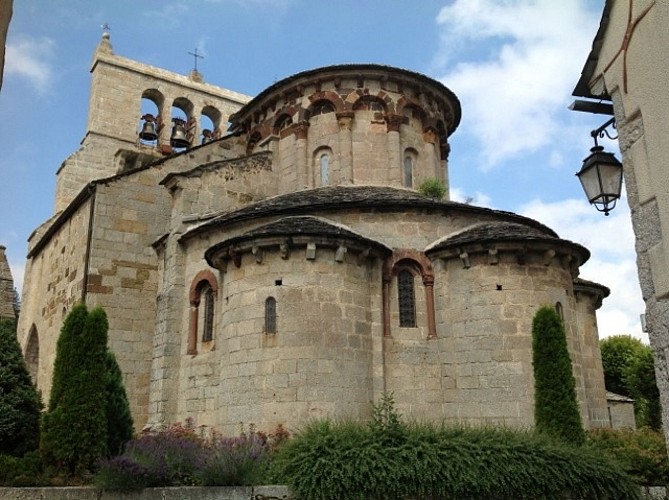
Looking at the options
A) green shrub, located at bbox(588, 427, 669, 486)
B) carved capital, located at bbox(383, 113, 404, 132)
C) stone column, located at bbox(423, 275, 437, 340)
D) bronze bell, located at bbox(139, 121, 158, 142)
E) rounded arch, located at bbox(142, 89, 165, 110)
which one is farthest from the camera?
rounded arch, located at bbox(142, 89, 165, 110)

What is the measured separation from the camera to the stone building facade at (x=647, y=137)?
4.02 metres

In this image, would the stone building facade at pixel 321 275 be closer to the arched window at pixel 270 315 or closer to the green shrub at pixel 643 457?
the arched window at pixel 270 315

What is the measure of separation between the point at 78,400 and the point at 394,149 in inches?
464

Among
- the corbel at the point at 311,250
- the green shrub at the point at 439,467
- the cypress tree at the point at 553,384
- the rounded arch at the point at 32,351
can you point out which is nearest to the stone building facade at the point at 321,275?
the corbel at the point at 311,250

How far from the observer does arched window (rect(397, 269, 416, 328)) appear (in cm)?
1488

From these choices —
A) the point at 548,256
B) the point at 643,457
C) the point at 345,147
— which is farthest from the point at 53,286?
the point at 643,457

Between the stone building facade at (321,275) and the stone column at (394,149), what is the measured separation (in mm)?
62

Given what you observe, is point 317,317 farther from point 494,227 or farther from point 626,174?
point 626,174

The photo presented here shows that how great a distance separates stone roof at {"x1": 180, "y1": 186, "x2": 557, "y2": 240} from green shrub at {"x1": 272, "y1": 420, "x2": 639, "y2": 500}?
6.76 meters

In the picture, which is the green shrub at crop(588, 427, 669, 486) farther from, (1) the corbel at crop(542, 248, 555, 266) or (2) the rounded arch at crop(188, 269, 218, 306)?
(2) the rounded arch at crop(188, 269, 218, 306)

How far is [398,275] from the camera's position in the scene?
15.2 meters

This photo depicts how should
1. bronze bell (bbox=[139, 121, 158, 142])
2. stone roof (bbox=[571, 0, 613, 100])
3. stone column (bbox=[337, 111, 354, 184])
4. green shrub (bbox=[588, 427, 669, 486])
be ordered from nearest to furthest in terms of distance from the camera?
stone roof (bbox=[571, 0, 613, 100]) → green shrub (bbox=[588, 427, 669, 486]) → stone column (bbox=[337, 111, 354, 184]) → bronze bell (bbox=[139, 121, 158, 142])

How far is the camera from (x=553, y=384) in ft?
39.3

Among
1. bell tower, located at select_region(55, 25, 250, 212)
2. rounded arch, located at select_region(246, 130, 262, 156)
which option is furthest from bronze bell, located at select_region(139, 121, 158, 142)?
rounded arch, located at select_region(246, 130, 262, 156)
